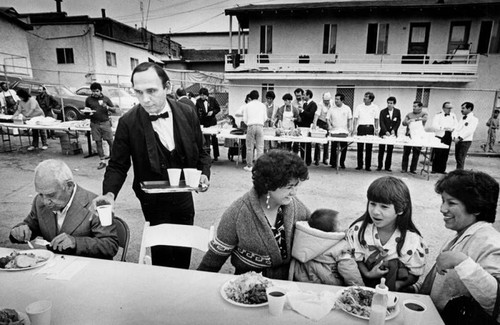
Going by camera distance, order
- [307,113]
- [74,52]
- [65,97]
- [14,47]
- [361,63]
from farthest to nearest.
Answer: [74,52]
[14,47]
[361,63]
[65,97]
[307,113]

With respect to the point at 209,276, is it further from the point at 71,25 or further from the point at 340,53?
the point at 71,25

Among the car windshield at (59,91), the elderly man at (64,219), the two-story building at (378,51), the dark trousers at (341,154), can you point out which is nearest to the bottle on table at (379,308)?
the elderly man at (64,219)

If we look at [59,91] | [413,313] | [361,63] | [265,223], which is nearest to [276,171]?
[265,223]

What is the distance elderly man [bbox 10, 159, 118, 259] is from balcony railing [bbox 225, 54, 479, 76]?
1418 cm

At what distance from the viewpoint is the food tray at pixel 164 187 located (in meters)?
2.31

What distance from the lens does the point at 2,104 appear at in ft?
34.9

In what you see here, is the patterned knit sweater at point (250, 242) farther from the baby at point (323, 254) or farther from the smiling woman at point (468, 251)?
the smiling woman at point (468, 251)

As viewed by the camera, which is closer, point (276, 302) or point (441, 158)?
point (276, 302)

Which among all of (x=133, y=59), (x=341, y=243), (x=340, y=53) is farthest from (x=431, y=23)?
(x=133, y=59)

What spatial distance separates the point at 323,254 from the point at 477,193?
3.12 ft

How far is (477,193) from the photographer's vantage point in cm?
185

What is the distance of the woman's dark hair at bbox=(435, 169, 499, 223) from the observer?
1.85m

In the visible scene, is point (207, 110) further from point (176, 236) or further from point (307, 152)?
point (176, 236)

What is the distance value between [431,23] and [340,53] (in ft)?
14.0
